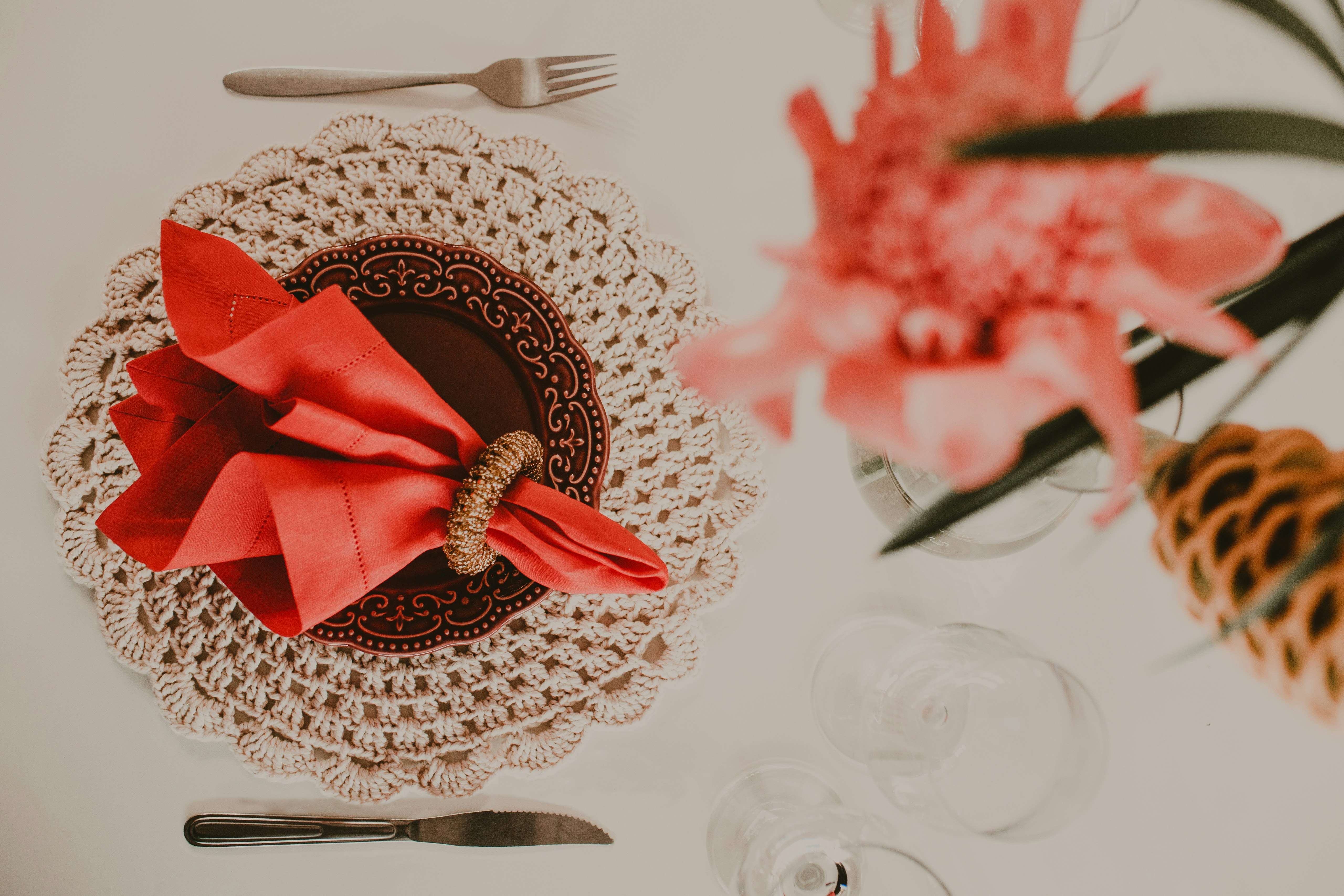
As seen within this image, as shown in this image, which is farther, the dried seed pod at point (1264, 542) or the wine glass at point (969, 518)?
the wine glass at point (969, 518)

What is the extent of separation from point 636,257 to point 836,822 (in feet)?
1.28

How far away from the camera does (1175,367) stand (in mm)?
206

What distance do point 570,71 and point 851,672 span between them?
1.53ft

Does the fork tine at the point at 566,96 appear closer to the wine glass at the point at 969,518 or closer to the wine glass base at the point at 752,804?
the wine glass at the point at 969,518

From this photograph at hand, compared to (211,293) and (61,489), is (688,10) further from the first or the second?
(61,489)

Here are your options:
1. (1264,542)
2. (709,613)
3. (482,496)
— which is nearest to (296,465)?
(482,496)

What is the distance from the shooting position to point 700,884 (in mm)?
488

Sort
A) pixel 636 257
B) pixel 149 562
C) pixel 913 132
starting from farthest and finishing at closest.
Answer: pixel 636 257
pixel 149 562
pixel 913 132

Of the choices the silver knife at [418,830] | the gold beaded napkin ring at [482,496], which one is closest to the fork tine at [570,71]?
the gold beaded napkin ring at [482,496]

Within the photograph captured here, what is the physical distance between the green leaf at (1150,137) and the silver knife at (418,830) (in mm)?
480

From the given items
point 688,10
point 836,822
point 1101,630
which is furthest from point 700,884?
point 688,10

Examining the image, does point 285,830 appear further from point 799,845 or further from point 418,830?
point 799,845

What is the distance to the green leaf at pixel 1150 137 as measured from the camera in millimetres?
144

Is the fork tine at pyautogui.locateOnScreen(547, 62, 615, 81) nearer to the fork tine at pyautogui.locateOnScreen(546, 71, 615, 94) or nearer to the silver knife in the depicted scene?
the fork tine at pyautogui.locateOnScreen(546, 71, 615, 94)
